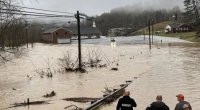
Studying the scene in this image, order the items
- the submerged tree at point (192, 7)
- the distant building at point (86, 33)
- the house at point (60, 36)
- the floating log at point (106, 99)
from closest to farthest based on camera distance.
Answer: the floating log at point (106, 99) → the submerged tree at point (192, 7) → the house at point (60, 36) → the distant building at point (86, 33)

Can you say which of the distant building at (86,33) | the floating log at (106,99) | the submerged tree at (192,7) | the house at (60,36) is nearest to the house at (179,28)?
the submerged tree at (192,7)

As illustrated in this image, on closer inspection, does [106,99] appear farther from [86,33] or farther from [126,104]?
[86,33]

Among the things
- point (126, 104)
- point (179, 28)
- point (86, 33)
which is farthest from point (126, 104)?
point (86, 33)

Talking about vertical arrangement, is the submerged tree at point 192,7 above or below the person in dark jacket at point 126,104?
above

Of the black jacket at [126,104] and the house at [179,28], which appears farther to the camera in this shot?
the house at [179,28]

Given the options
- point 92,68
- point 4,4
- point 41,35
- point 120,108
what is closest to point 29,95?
point 4,4

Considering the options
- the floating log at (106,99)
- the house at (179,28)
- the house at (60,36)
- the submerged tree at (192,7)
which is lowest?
the floating log at (106,99)

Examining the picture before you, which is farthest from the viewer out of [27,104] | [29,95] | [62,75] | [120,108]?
[62,75]

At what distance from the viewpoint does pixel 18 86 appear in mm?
29266

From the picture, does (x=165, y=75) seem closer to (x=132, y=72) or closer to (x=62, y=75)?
(x=132, y=72)

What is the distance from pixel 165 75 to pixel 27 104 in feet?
49.9

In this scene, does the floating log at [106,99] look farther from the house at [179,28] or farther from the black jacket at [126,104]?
the house at [179,28]

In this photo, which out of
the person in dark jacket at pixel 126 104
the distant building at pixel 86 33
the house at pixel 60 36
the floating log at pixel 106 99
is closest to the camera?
the person in dark jacket at pixel 126 104

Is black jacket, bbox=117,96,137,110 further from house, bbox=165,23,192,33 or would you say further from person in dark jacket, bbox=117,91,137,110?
house, bbox=165,23,192,33
